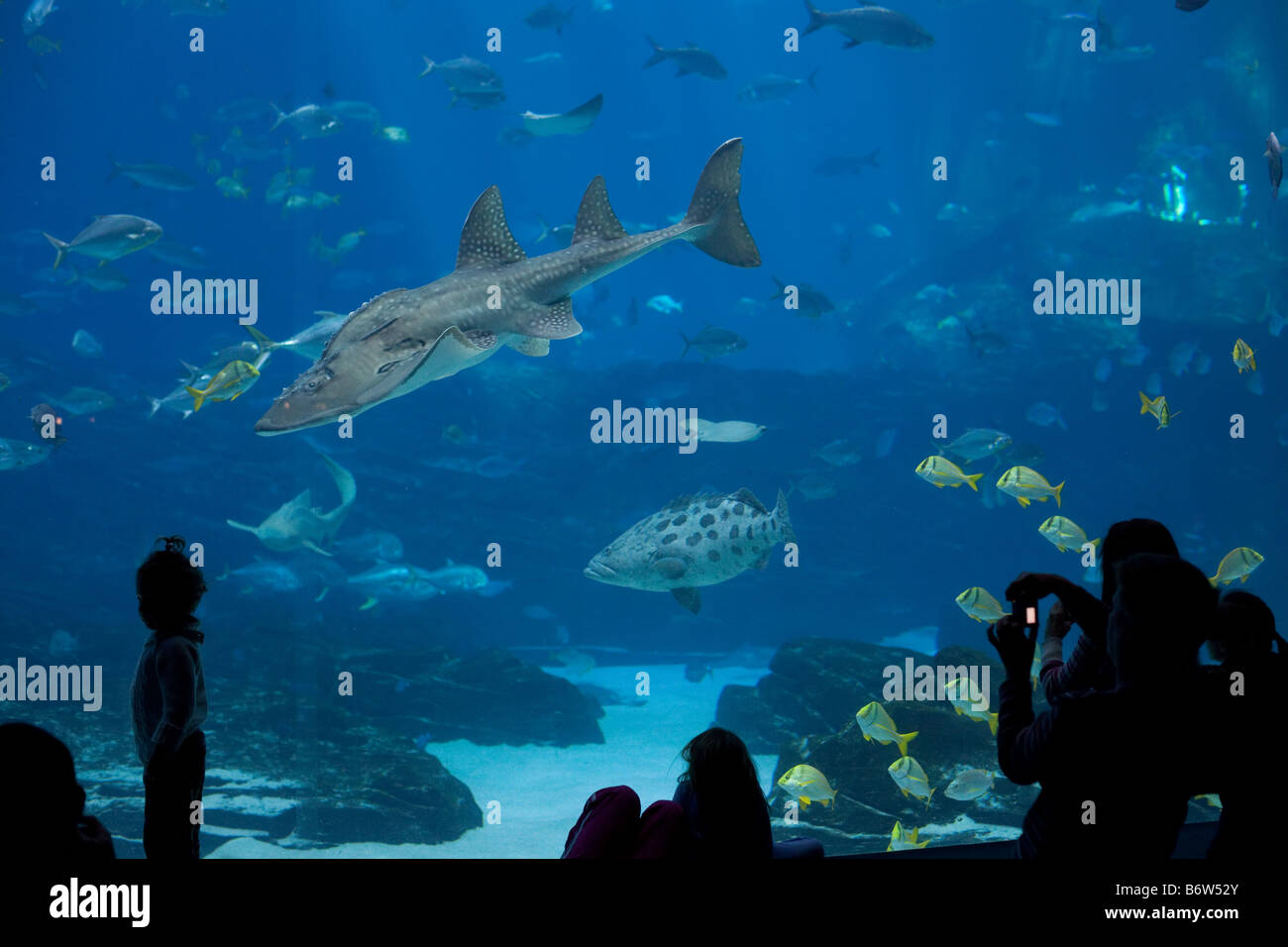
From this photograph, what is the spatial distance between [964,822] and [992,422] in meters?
12.4

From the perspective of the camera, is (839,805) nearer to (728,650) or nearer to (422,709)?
(422,709)

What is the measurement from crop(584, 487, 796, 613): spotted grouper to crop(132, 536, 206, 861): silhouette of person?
3.57 metres

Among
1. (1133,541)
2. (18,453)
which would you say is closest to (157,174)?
(18,453)

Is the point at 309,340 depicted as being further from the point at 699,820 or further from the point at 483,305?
the point at 699,820

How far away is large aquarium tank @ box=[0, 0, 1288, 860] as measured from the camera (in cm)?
598

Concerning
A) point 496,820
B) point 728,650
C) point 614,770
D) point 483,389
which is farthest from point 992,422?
point 496,820

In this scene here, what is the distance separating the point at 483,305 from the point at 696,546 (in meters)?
2.84

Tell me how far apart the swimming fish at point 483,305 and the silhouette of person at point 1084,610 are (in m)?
2.41

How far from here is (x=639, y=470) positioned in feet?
50.0

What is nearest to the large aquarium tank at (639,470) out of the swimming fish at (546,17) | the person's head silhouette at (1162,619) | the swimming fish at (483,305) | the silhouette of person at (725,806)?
the swimming fish at (483,305)

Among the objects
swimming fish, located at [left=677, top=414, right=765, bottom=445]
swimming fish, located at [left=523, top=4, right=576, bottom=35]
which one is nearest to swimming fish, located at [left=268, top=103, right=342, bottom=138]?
swimming fish, located at [left=523, top=4, right=576, bottom=35]

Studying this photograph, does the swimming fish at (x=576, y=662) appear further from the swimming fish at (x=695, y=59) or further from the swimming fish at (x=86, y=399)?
the swimming fish at (x=695, y=59)

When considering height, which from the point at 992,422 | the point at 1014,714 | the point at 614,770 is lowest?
the point at 614,770
